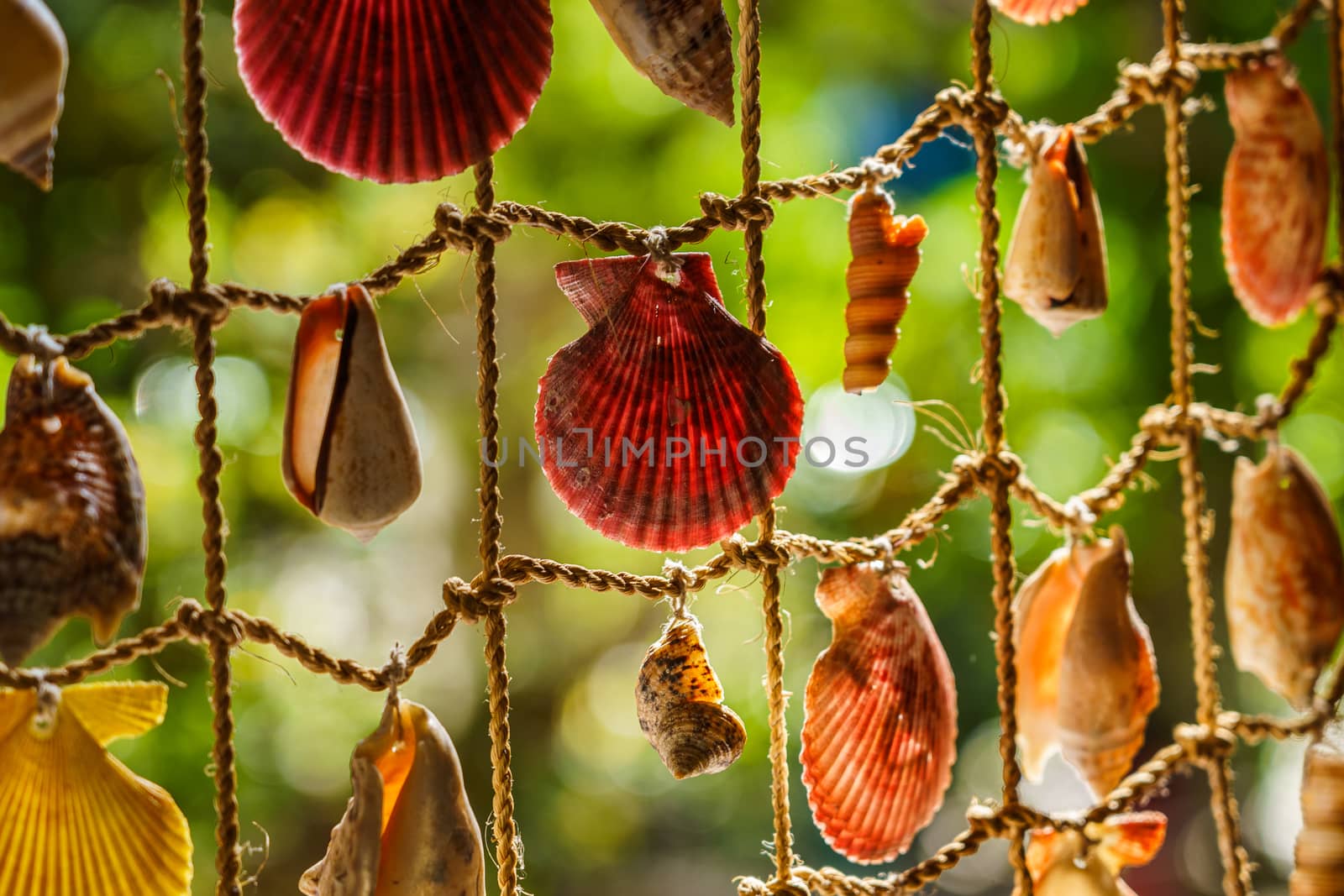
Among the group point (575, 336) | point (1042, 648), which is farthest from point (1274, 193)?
point (575, 336)

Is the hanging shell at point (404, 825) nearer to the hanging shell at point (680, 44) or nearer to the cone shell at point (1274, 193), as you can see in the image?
the hanging shell at point (680, 44)

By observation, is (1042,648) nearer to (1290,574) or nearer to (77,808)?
(1290,574)

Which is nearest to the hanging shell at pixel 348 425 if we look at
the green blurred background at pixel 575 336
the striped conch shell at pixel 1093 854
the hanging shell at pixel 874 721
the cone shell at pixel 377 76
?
the cone shell at pixel 377 76

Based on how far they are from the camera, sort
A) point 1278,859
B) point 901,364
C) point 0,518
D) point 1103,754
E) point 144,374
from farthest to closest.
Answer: point 901,364
point 1278,859
point 144,374
point 1103,754
point 0,518

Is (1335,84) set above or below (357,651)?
above

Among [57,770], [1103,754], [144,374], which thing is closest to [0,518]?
[57,770]

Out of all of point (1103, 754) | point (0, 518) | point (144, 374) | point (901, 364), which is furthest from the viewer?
point (901, 364)

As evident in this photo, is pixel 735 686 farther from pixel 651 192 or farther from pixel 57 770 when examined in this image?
pixel 57 770
